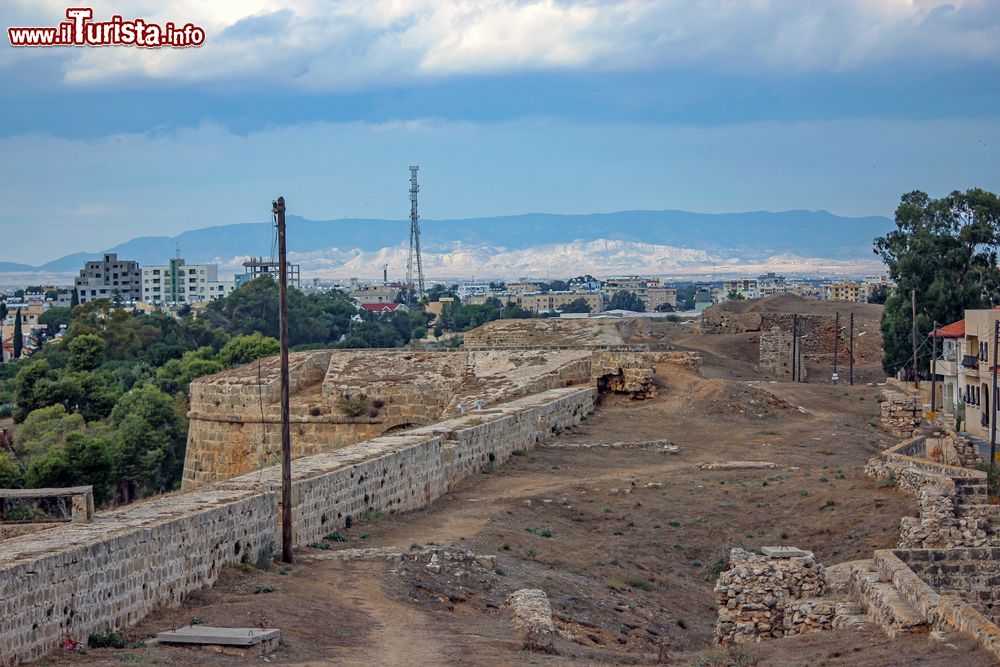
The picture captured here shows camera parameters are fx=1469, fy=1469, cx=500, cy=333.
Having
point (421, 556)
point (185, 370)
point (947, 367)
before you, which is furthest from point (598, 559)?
point (185, 370)

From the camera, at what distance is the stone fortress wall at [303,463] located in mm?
10602

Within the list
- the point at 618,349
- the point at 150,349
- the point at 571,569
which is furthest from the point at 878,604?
the point at 150,349

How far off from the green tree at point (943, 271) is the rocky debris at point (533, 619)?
33.8 metres

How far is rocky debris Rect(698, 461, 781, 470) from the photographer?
22688 mm

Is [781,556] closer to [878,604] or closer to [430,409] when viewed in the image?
[878,604]

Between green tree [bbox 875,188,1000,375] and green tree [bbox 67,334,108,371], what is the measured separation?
4465cm

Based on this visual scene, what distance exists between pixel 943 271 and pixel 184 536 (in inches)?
1557

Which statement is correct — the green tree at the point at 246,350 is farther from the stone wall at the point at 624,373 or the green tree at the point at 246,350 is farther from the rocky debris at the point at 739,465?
the rocky debris at the point at 739,465

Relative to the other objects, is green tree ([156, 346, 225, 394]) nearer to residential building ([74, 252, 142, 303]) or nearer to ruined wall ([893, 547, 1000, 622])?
ruined wall ([893, 547, 1000, 622])

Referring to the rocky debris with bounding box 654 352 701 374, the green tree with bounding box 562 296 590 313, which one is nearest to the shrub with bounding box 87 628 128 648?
the rocky debris with bounding box 654 352 701 374

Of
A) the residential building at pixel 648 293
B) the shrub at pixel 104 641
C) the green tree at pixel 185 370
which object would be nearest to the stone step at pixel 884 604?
the shrub at pixel 104 641

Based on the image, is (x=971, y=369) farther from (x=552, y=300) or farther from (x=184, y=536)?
(x=552, y=300)

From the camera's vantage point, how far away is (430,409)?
28531 mm

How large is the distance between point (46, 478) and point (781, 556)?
31740 millimetres
